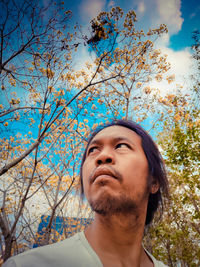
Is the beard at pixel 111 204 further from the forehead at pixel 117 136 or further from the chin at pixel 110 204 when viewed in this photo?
the forehead at pixel 117 136

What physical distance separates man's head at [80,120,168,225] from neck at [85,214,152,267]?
0.40ft

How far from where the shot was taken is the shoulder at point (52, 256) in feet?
2.82

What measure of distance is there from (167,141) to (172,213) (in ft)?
13.1

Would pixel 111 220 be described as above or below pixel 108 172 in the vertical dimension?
below

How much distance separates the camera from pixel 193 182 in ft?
21.5

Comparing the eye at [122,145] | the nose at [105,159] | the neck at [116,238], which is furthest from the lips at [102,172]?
the eye at [122,145]

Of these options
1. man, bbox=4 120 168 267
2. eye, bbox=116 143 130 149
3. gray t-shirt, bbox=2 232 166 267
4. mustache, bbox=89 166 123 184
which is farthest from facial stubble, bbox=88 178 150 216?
eye, bbox=116 143 130 149

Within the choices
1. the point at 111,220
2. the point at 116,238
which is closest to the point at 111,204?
the point at 111,220

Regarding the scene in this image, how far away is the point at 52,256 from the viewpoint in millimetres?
978

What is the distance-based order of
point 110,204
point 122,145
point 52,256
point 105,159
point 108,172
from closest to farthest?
point 52,256 → point 110,204 → point 108,172 → point 105,159 → point 122,145

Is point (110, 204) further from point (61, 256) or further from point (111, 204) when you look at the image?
point (61, 256)

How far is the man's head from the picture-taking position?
1221 mm

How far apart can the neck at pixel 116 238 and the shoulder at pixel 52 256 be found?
176 millimetres

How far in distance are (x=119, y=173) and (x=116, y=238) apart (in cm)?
52
